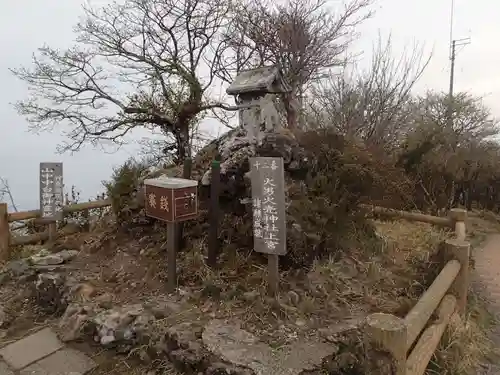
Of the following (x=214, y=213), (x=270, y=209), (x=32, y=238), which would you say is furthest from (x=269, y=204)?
(x=32, y=238)

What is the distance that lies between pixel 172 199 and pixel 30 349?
185 centimetres

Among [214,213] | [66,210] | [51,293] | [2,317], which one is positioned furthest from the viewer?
[66,210]

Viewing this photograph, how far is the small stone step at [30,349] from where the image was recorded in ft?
10.9

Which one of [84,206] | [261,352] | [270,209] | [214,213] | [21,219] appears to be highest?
[270,209]

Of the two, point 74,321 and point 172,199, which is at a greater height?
point 172,199

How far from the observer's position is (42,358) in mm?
3369

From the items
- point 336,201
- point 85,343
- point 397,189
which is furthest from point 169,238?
point 397,189

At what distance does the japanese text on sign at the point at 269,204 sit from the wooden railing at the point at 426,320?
1.10 meters

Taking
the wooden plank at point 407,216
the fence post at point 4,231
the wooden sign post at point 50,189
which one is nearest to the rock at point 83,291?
the wooden sign post at point 50,189

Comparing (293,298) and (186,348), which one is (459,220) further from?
(186,348)

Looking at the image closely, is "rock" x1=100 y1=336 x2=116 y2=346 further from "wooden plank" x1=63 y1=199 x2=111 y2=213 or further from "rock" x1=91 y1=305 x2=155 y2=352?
"wooden plank" x1=63 y1=199 x2=111 y2=213

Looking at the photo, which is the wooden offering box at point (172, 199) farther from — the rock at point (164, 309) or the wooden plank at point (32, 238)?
the wooden plank at point (32, 238)

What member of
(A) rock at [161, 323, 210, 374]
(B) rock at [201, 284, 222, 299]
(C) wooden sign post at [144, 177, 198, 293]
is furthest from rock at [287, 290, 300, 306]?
(C) wooden sign post at [144, 177, 198, 293]

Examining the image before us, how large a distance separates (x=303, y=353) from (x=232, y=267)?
4.39 ft
